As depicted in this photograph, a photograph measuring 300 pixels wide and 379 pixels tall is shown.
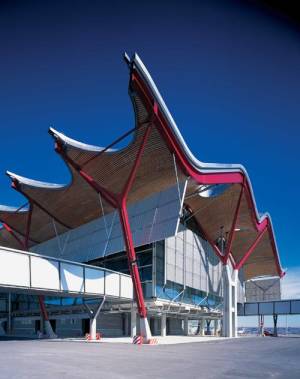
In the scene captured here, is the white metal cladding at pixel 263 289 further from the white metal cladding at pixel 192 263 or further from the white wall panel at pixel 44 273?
the white wall panel at pixel 44 273

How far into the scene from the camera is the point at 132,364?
1317cm

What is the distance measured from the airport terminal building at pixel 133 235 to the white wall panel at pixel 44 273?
0.06m

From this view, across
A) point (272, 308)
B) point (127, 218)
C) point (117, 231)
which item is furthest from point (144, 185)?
point (272, 308)

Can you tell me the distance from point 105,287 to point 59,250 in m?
17.1

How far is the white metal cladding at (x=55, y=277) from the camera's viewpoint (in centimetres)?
2442

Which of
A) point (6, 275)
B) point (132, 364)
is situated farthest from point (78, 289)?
point (132, 364)

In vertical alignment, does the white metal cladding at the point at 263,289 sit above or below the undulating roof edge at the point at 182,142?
below

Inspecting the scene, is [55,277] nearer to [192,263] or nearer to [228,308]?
A: [192,263]

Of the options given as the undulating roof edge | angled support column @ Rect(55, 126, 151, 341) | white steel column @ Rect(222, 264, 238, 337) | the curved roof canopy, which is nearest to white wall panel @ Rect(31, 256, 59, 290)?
angled support column @ Rect(55, 126, 151, 341)

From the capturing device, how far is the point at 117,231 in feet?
127

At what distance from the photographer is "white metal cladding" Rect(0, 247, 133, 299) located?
80.1 ft

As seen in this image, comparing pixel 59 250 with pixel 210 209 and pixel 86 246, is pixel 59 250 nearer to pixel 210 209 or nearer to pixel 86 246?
pixel 86 246

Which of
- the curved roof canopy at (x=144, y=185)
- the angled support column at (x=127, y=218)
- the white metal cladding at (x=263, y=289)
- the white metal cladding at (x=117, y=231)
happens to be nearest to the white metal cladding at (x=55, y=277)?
the angled support column at (x=127, y=218)

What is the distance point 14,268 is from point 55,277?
3520mm
